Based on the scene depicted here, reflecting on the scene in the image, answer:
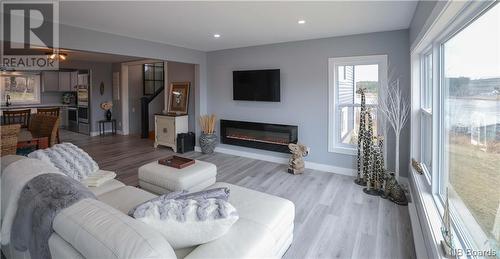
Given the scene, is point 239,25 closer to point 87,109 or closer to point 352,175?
point 352,175

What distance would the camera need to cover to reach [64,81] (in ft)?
28.1

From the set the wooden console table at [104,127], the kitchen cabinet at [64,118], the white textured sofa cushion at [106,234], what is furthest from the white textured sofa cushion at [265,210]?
the kitchen cabinet at [64,118]

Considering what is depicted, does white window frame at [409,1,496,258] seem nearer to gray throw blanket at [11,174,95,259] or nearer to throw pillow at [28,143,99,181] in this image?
gray throw blanket at [11,174,95,259]

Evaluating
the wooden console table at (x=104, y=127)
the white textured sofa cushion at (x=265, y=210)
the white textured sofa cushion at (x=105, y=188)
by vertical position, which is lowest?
the white textured sofa cushion at (x=265, y=210)

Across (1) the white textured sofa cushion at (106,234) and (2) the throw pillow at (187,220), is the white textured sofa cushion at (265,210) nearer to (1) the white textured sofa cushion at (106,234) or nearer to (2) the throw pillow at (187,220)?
(2) the throw pillow at (187,220)

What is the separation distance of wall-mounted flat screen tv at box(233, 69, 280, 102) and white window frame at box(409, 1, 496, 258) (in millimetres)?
2214

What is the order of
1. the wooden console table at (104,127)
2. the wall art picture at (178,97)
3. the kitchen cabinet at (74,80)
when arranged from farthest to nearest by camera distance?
the kitchen cabinet at (74,80) < the wooden console table at (104,127) < the wall art picture at (178,97)

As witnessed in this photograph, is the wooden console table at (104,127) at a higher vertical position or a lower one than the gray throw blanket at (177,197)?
higher

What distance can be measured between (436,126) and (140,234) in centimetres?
274

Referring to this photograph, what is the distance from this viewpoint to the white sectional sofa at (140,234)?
40.0 inches

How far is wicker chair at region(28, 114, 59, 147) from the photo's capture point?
429cm

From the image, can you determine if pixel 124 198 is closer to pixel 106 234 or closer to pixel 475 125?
pixel 106 234

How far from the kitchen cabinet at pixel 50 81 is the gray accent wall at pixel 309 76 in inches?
251

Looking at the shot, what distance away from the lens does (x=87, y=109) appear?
8227mm
